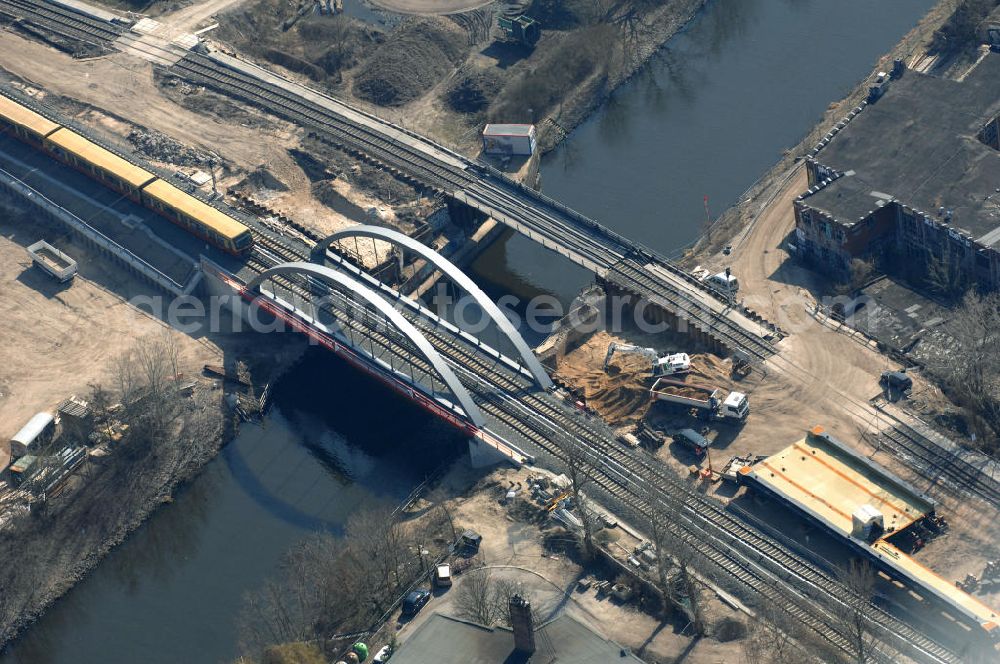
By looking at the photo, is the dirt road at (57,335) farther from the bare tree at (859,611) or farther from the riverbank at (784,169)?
the bare tree at (859,611)

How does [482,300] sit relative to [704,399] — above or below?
above

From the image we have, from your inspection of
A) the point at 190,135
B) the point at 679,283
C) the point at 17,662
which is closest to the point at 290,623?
the point at 17,662

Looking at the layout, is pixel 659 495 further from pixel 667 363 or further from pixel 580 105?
pixel 580 105

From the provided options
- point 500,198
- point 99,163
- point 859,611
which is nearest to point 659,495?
point 859,611

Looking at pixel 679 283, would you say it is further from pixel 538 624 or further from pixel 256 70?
pixel 256 70

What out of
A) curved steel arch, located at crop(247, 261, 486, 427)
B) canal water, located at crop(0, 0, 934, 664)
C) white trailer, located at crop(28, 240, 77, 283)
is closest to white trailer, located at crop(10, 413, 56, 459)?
canal water, located at crop(0, 0, 934, 664)

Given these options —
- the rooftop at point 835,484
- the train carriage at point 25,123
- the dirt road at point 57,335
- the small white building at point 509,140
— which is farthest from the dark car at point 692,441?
the train carriage at point 25,123
